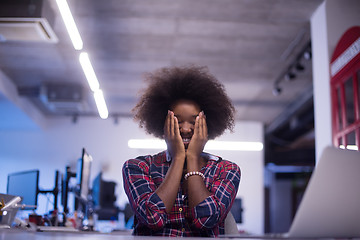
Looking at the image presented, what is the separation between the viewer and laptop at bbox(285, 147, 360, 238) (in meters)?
1.13

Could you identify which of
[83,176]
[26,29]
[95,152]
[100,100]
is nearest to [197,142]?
[83,176]

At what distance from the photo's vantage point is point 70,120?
29.7ft

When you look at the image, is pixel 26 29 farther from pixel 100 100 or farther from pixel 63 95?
pixel 63 95

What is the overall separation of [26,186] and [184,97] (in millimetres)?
1695

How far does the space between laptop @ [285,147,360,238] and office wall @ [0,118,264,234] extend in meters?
7.57

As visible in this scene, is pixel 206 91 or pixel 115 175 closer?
pixel 206 91

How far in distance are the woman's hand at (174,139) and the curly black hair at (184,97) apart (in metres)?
0.42

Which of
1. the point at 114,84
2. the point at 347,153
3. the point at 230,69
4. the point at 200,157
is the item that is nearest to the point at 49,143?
the point at 114,84

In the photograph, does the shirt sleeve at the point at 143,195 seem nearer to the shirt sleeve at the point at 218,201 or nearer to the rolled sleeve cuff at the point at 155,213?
the rolled sleeve cuff at the point at 155,213

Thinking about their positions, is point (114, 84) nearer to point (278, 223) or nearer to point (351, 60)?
point (351, 60)

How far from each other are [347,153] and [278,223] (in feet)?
42.2

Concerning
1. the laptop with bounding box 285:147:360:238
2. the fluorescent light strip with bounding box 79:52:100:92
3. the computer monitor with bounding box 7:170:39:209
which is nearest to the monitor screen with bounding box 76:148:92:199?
the computer monitor with bounding box 7:170:39:209

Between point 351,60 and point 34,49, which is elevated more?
point 34,49

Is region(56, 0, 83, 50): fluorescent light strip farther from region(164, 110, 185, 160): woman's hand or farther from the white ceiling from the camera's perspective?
region(164, 110, 185, 160): woman's hand
